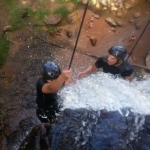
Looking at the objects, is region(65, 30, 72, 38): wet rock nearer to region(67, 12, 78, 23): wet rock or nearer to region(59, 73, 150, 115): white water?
region(67, 12, 78, 23): wet rock

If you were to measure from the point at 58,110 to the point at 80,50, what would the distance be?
12.5ft

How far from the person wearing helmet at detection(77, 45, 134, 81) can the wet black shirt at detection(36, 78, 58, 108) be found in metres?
1.61

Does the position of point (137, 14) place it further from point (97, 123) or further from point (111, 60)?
point (97, 123)

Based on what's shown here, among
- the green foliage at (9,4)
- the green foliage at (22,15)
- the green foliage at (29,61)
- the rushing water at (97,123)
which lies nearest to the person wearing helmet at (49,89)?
the rushing water at (97,123)

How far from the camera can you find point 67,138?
4.87 metres

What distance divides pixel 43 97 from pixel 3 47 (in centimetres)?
417

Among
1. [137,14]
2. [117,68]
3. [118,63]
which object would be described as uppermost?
[118,63]

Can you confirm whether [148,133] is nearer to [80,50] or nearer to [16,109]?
[16,109]

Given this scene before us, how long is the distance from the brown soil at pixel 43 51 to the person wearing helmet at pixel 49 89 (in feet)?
3.63

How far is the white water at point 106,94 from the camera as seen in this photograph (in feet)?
18.9

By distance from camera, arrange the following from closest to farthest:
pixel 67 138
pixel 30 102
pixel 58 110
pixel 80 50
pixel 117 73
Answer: pixel 67 138
pixel 58 110
pixel 117 73
pixel 30 102
pixel 80 50

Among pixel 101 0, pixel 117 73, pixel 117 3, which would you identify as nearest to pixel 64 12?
pixel 101 0

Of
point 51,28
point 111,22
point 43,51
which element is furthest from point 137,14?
point 43,51

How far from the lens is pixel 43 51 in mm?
8688
